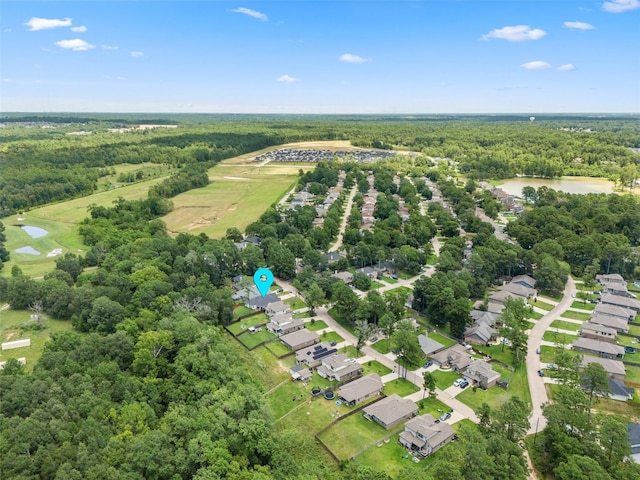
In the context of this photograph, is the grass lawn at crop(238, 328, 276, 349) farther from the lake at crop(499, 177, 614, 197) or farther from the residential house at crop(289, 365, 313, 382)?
the lake at crop(499, 177, 614, 197)

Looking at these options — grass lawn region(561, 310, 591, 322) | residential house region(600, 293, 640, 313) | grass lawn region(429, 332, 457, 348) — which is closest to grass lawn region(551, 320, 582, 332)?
grass lawn region(561, 310, 591, 322)

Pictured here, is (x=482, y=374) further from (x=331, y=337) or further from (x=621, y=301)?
(x=621, y=301)

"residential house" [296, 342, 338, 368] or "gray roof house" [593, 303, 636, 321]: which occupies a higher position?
"gray roof house" [593, 303, 636, 321]

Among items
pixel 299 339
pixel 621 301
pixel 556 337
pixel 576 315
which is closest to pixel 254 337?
pixel 299 339

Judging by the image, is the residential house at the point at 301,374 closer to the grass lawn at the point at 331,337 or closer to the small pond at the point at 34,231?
the grass lawn at the point at 331,337

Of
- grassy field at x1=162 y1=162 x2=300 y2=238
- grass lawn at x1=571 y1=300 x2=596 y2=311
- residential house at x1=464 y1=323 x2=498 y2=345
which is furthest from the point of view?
grassy field at x1=162 y1=162 x2=300 y2=238

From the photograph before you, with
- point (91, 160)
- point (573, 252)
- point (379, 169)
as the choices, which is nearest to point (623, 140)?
point (379, 169)

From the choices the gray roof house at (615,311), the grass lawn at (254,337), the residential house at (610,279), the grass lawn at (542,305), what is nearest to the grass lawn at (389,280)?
the grass lawn at (542,305)
